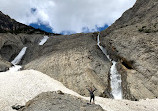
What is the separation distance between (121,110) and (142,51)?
43.0ft

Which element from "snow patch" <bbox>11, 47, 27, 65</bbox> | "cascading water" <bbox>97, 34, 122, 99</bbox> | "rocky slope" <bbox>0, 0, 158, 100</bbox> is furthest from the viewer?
"snow patch" <bbox>11, 47, 27, 65</bbox>

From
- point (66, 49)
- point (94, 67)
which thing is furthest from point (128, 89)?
point (66, 49)

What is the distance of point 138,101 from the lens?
792 inches

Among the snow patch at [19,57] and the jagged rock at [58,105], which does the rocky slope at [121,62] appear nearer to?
the jagged rock at [58,105]

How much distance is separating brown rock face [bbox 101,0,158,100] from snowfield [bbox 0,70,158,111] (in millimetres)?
2288

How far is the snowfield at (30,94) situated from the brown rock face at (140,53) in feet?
7.51

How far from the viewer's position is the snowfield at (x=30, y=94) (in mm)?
16894

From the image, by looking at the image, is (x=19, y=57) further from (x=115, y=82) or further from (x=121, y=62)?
(x=115, y=82)

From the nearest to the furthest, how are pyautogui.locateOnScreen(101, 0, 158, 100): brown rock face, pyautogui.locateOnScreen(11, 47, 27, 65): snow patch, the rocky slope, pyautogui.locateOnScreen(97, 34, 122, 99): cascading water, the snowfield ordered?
the snowfield → pyautogui.locateOnScreen(101, 0, 158, 100): brown rock face → the rocky slope → pyautogui.locateOnScreen(97, 34, 122, 99): cascading water → pyautogui.locateOnScreen(11, 47, 27, 65): snow patch

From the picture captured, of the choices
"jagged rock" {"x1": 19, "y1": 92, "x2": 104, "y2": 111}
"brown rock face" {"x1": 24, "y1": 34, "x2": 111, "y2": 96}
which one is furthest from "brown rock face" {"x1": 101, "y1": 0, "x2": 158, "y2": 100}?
"jagged rock" {"x1": 19, "y1": 92, "x2": 104, "y2": 111}

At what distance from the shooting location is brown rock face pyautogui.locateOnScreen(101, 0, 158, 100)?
21945 mm

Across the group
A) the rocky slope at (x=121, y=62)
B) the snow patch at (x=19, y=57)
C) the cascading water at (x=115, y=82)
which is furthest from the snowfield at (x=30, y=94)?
the snow patch at (x=19, y=57)

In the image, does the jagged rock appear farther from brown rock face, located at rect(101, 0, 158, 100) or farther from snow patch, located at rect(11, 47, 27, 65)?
snow patch, located at rect(11, 47, 27, 65)

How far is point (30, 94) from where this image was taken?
60.6 ft
